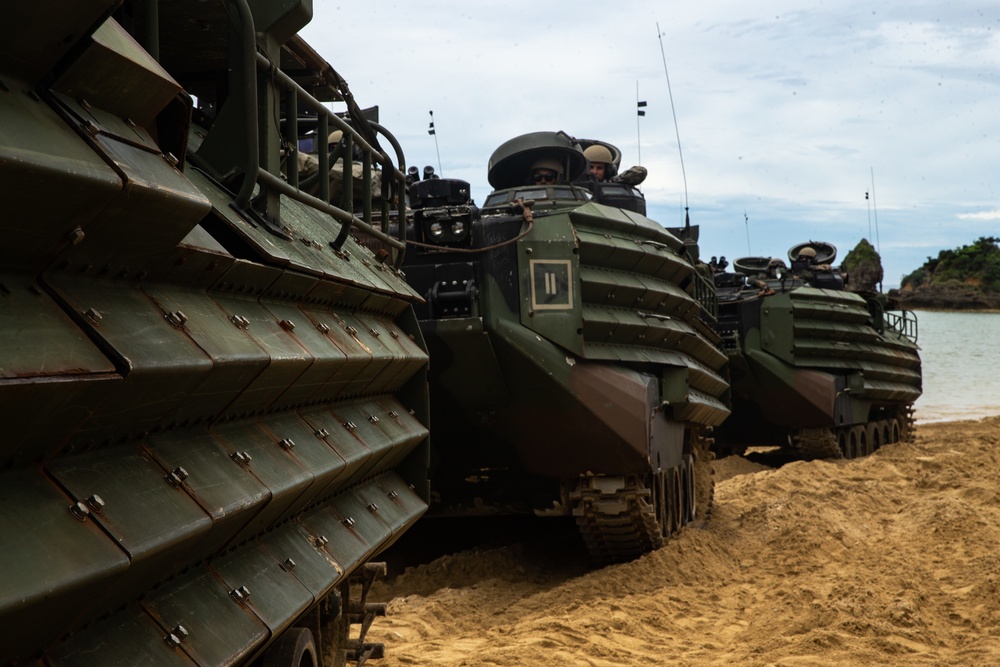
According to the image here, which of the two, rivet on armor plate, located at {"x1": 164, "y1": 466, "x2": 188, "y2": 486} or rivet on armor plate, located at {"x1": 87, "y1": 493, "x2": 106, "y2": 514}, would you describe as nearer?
rivet on armor plate, located at {"x1": 87, "y1": 493, "x2": 106, "y2": 514}

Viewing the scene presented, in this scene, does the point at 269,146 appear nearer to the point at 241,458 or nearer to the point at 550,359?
the point at 241,458

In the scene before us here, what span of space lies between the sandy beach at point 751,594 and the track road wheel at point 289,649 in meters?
2.10

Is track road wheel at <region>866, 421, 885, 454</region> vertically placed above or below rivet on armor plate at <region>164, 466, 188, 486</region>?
below

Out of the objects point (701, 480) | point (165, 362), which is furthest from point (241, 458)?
point (701, 480)

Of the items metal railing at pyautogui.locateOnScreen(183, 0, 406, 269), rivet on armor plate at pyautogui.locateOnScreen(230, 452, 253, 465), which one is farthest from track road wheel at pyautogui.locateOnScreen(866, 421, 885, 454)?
rivet on armor plate at pyautogui.locateOnScreen(230, 452, 253, 465)

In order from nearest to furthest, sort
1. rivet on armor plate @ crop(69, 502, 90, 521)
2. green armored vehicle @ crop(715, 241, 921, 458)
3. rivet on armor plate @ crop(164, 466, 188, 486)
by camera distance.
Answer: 1. rivet on armor plate @ crop(69, 502, 90, 521)
2. rivet on armor plate @ crop(164, 466, 188, 486)
3. green armored vehicle @ crop(715, 241, 921, 458)

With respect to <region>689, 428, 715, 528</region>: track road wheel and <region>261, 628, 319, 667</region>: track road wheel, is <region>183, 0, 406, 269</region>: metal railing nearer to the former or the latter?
<region>261, 628, 319, 667</region>: track road wheel

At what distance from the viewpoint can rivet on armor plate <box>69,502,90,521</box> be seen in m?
2.32

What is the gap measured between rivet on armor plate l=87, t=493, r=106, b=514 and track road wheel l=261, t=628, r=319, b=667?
1.64m

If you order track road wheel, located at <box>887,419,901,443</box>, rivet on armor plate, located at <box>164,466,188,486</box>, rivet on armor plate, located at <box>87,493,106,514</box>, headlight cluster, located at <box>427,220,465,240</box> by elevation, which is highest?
headlight cluster, located at <box>427,220,465,240</box>

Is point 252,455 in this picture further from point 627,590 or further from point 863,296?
point 863,296

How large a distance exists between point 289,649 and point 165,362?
163 cm

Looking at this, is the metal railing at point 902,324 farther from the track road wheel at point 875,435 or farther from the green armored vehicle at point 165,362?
Result: the green armored vehicle at point 165,362

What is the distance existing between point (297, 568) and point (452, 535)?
7047 mm
